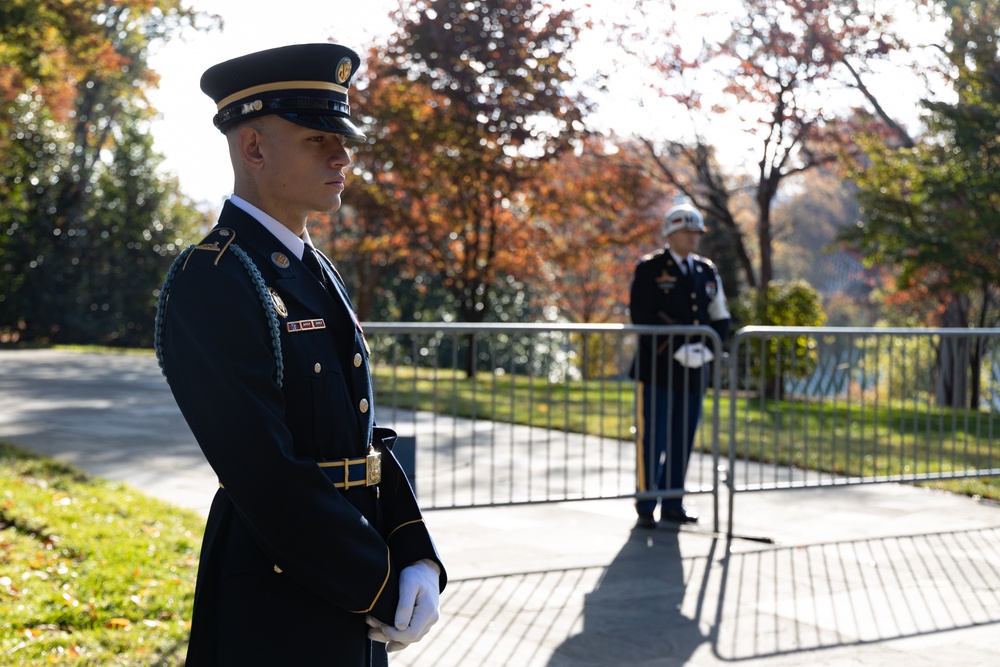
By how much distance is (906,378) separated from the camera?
8.44m

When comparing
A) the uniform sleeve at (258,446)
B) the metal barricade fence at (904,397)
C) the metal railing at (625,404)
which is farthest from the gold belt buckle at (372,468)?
the metal barricade fence at (904,397)

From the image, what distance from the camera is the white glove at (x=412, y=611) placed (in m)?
2.14

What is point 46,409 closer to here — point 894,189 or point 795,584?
point 795,584

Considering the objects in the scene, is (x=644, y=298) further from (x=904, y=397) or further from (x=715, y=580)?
(x=904, y=397)

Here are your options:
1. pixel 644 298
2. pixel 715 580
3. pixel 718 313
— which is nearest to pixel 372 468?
pixel 715 580

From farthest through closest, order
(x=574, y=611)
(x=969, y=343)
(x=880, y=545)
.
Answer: (x=969, y=343), (x=880, y=545), (x=574, y=611)

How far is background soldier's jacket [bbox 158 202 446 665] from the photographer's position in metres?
2.01

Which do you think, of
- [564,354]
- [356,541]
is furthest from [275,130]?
[564,354]

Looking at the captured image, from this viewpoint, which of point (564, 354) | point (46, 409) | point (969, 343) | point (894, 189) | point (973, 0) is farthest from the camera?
point (894, 189)

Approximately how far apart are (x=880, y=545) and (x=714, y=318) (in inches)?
69.6

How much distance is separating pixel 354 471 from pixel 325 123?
0.69 meters

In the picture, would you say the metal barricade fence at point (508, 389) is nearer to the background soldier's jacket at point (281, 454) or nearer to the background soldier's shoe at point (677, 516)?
the background soldier's shoe at point (677, 516)

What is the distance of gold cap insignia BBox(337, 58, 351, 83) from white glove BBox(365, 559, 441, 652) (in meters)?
1.01

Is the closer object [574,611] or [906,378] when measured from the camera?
[574,611]
